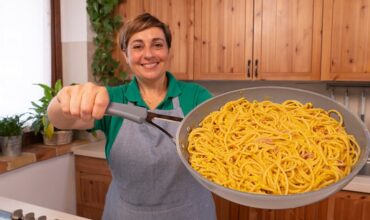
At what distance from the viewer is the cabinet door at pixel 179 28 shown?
2.31 m

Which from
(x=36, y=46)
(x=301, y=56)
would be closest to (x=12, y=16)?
(x=36, y=46)

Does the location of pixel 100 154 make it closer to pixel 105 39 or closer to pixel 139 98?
pixel 105 39

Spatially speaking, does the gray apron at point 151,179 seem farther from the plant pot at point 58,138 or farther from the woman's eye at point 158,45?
the plant pot at point 58,138

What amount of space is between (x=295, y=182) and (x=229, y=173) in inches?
5.8

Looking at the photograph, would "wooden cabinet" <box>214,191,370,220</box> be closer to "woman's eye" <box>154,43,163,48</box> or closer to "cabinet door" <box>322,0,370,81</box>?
"cabinet door" <box>322,0,370,81</box>

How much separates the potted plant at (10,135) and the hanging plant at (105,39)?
0.70 meters

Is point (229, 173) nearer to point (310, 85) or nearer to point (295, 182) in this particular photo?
point (295, 182)

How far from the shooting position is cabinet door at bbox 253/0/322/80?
6.52 ft

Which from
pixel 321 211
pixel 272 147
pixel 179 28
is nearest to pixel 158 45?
pixel 272 147

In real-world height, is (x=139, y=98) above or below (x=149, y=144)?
above

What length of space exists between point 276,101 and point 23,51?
1910 millimetres

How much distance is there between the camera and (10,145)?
204 cm

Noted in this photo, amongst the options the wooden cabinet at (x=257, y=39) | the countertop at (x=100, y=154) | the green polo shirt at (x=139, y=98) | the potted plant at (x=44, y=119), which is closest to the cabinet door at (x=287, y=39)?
the wooden cabinet at (x=257, y=39)

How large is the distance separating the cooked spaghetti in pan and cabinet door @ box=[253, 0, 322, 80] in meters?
1.17
